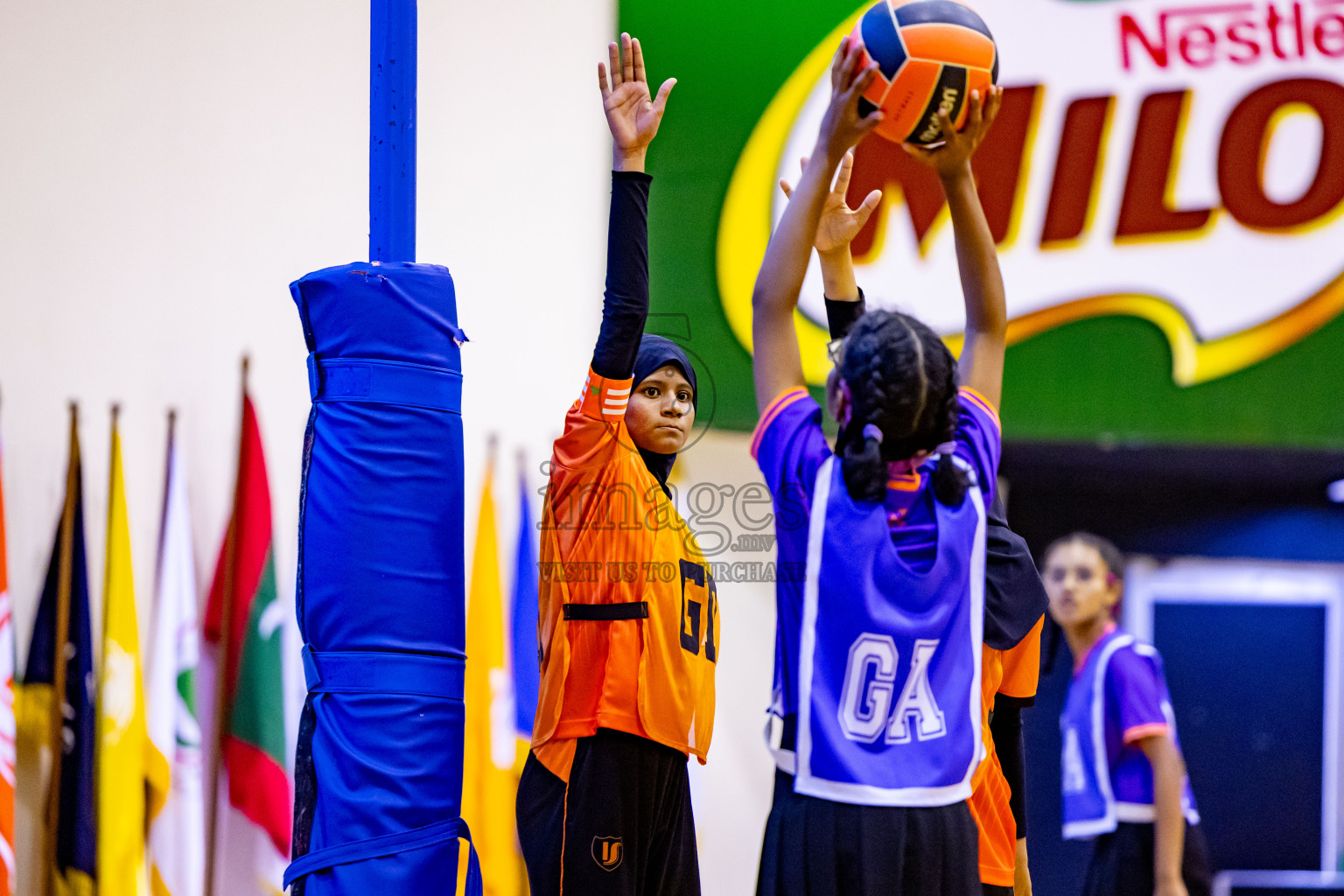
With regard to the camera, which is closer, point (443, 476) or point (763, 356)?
point (763, 356)

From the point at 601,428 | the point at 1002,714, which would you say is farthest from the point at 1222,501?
the point at 601,428

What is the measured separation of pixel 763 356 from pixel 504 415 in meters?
2.97

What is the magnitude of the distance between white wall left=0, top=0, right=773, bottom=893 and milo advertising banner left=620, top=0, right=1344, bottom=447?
1.65ft

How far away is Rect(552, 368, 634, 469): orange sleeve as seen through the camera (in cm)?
256

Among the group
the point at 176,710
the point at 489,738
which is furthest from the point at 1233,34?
the point at 176,710

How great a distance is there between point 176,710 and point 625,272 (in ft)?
8.73

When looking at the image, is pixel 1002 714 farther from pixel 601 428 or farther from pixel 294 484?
pixel 294 484

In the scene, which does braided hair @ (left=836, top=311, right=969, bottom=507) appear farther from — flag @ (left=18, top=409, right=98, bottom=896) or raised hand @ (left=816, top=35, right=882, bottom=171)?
flag @ (left=18, top=409, right=98, bottom=896)

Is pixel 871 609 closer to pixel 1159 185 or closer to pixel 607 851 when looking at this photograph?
pixel 607 851

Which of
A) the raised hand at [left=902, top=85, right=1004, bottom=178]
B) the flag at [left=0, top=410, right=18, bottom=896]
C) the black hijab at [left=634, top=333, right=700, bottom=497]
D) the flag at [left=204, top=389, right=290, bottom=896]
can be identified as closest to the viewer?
the raised hand at [left=902, top=85, right=1004, bottom=178]

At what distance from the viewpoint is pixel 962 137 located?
2.09 m

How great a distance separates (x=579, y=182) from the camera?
16.5 feet

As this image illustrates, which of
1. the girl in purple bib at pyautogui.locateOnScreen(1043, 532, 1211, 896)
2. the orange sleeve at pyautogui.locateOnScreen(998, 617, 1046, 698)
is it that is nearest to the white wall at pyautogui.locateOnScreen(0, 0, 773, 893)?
the girl in purple bib at pyautogui.locateOnScreen(1043, 532, 1211, 896)

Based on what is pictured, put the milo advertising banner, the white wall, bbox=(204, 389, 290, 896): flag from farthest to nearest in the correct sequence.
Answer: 1. the milo advertising banner
2. the white wall
3. bbox=(204, 389, 290, 896): flag
